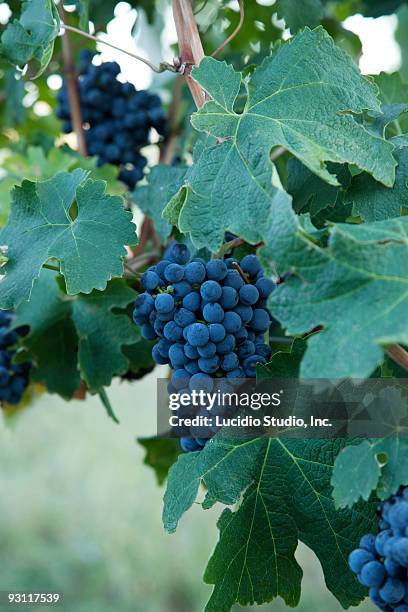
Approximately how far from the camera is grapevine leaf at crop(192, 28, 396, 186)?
2.17 ft

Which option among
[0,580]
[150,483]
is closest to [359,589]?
[0,580]

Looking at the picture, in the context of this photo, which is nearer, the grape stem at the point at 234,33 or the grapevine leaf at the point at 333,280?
the grapevine leaf at the point at 333,280

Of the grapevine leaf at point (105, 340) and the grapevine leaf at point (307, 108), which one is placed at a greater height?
the grapevine leaf at point (307, 108)

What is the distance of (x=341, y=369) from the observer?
19.3 inches

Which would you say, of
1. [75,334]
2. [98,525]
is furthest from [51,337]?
[98,525]

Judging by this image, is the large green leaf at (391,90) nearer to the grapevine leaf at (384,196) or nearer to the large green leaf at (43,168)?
the grapevine leaf at (384,196)

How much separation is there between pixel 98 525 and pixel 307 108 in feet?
10.7

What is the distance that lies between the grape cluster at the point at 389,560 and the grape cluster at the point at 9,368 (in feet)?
1.94

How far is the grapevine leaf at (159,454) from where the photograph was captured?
1.14 metres

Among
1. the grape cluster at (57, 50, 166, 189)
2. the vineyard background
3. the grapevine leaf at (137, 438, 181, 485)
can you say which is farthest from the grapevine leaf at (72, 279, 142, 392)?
the vineyard background

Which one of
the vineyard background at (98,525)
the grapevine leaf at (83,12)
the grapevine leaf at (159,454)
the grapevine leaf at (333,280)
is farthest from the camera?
the vineyard background at (98,525)

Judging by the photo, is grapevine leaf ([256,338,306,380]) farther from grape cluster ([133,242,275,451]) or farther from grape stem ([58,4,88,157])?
grape stem ([58,4,88,157])

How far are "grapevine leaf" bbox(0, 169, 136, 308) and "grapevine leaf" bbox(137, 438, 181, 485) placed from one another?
466 millimetres

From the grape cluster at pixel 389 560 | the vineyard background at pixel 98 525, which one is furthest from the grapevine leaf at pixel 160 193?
the vineyard background at pixel 98 525
